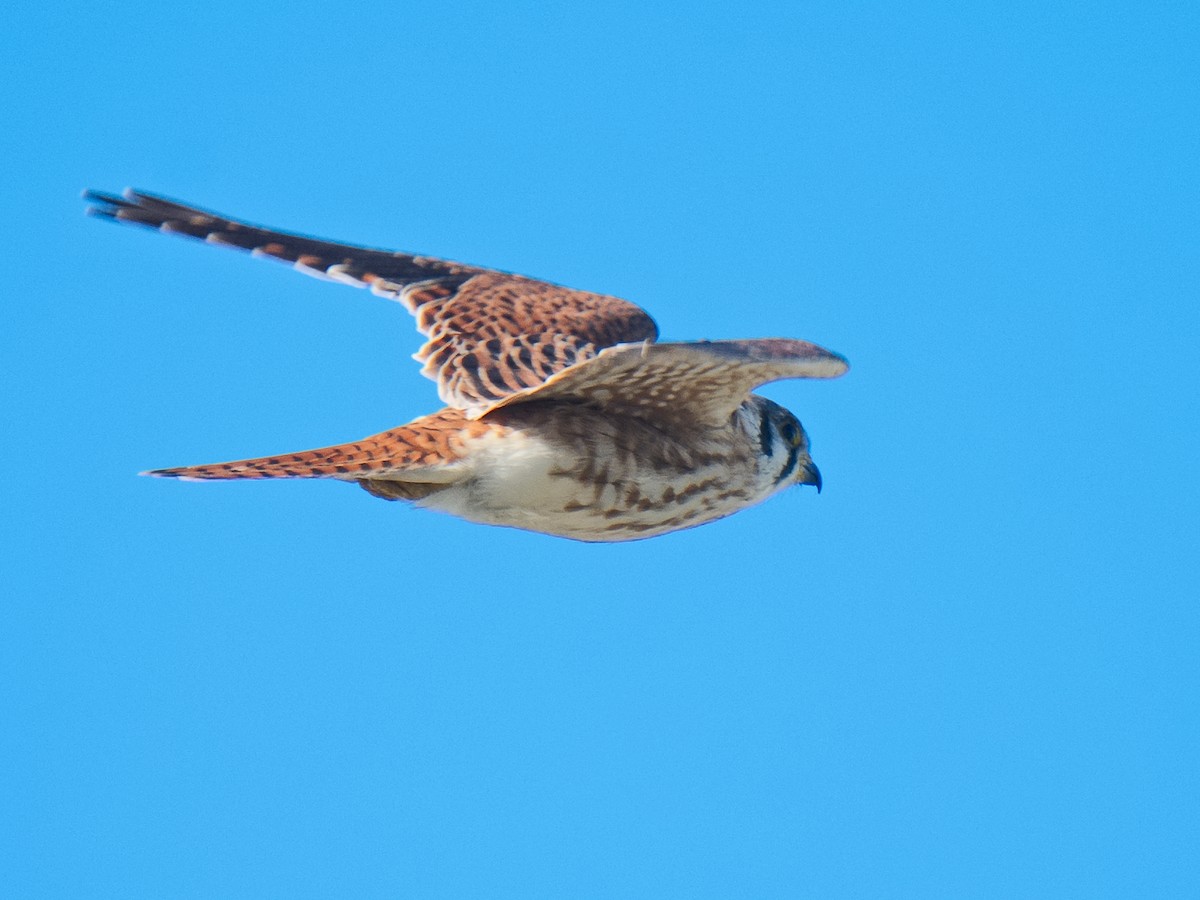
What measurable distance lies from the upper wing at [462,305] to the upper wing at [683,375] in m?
0.46

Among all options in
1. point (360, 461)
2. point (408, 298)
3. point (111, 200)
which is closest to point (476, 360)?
point (408, 298)

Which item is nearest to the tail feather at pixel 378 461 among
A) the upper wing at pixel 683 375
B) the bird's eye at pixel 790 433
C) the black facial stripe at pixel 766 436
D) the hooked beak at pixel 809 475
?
the upper wing at pixel 683 375

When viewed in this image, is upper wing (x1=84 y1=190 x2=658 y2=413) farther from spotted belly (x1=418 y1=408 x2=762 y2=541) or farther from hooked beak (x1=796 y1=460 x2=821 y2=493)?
hooked beak (x1=796 y1=460 x2=821 y2=493)

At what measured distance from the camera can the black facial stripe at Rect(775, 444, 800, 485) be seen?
543 centimetres

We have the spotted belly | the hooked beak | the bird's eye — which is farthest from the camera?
the hooked beak

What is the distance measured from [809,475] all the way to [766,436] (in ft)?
1.71

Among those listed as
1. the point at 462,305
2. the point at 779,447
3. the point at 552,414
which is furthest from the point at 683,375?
the point at 462,305

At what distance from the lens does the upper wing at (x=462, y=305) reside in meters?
5.13

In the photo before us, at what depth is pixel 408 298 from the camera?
5617 millimetres

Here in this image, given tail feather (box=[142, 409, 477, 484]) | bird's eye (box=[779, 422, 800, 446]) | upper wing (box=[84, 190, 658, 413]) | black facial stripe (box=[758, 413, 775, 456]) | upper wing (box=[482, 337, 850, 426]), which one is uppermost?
upper wing (box=[84, 190, 658, 413])

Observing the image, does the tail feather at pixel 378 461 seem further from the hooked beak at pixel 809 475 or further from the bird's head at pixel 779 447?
the hooked beak at pixel 809 475

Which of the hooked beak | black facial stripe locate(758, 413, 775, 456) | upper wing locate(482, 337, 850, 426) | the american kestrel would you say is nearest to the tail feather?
the american kestrel

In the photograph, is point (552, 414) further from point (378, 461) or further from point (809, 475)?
point (809, 475)

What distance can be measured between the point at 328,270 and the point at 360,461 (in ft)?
5.07
